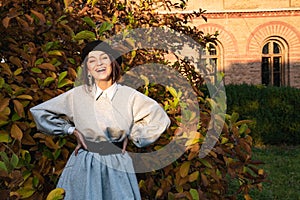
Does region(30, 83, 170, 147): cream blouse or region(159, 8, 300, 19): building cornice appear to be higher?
region(159, 8, 300, 19): building cornice

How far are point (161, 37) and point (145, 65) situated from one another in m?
0.86

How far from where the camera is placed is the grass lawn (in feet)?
19.7

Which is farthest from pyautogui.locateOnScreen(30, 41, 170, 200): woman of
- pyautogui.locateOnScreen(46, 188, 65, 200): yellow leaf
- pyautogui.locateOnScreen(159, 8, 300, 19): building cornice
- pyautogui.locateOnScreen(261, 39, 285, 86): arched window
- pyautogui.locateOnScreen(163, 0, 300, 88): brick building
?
pyautogui.locateOnScreen(261, 39, 285, 86): arched window

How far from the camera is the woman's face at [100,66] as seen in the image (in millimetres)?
1927

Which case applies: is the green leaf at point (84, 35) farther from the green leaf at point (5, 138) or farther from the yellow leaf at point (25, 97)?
the green leaf at point (5, 138)

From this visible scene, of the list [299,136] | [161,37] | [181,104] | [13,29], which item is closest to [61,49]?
[13,29]

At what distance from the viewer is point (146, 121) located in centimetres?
189

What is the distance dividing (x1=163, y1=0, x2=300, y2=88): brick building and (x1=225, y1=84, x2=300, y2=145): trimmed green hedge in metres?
5.03

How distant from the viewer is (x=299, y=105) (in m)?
11.0

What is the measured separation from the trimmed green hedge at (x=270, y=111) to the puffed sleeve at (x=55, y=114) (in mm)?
9312

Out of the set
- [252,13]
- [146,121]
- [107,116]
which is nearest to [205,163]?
[146,121]

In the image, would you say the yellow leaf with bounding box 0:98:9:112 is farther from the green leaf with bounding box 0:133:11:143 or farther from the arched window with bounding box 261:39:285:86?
→ the arched window with bounding box 261:39:285:86

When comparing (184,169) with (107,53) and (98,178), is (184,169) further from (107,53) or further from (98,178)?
(107,53)

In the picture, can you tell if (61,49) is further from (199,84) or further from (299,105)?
(299,105)
